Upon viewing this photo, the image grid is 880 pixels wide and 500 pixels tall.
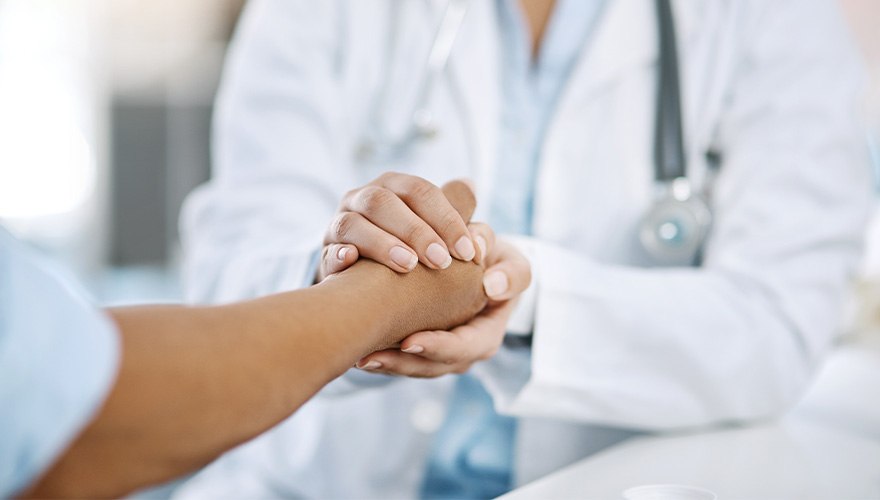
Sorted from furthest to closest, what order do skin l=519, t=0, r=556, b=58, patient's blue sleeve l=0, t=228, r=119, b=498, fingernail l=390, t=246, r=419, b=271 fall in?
skin l=519, t=0, r=556, b=58 → fingernail l=390, t=246, r=419, b=271 → patient's blue sleeve l=0, t=228, r=119, b=498

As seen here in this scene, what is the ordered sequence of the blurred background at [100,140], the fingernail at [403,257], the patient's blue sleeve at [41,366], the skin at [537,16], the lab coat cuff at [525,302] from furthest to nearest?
the blurred background at [100,140] → the skin at [537,16] → the lab coat cuff at [525,302] → the fingernail at [403,257] → the patient's blue sleeve at [41,366]

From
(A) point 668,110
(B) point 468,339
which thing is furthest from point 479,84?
(B) point 468,339

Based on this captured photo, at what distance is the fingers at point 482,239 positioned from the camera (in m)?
0.65

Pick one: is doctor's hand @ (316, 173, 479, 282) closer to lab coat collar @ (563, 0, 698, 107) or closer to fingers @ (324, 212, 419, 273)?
fingers @ (324, 212, 419, 273)

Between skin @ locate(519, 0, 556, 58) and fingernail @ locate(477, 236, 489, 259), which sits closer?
fingernail @ locate(477, 236, 489, 259)

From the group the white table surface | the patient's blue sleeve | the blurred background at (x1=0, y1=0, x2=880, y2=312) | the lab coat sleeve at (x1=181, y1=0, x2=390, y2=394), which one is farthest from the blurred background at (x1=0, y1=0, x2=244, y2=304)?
the patient's blue sleeve

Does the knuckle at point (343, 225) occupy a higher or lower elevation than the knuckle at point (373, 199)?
lower

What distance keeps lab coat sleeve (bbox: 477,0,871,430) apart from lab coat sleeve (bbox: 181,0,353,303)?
278 mm

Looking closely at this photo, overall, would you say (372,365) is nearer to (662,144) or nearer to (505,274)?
(505,274)

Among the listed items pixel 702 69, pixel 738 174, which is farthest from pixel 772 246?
pixel 702 69

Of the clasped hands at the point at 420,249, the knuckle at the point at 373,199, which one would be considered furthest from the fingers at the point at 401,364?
the knuckle at the point at 373,199

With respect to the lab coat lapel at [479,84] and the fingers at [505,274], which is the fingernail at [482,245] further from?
the lab coat lapel at [479,84]

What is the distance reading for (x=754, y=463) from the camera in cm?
70

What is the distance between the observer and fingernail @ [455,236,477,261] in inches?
24.5
